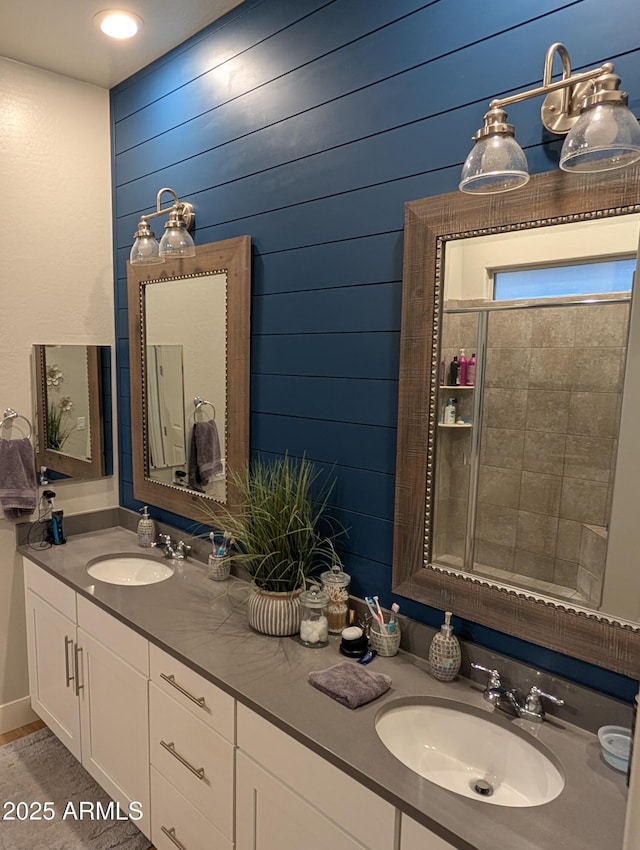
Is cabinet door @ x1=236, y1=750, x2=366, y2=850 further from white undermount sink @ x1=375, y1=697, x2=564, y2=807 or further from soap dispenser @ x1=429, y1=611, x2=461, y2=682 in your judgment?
soap dispenser @ x1=429, y1=611, x2=461, y2=682

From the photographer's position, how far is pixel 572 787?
108 cm

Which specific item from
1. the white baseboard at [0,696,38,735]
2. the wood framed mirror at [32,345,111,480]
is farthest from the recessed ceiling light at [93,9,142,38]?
the white baseboard at [0,696,38,735]

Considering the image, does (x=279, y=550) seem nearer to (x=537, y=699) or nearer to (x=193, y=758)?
(x=193, y=758)

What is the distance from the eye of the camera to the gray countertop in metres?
0.98

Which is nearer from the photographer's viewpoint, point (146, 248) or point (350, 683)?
point (350, 683)

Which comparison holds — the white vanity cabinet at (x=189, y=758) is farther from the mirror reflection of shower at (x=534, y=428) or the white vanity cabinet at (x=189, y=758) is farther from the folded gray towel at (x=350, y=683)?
the mirror reflection of shower at (x=534, y=428)

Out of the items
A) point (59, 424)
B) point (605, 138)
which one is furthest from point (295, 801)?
point (59, 424)

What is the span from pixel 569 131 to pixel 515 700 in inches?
48.8

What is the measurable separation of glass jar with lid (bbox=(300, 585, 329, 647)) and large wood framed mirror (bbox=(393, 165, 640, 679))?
0.24 metres

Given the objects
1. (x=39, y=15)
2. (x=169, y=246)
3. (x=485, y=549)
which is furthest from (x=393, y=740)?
(x=39, y=15)

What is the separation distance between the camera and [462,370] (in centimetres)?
140

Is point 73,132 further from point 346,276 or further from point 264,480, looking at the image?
point 264,480

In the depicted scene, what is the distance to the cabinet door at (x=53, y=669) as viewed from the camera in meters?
2.13

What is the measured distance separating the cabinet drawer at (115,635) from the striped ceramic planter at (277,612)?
365 millimetres
